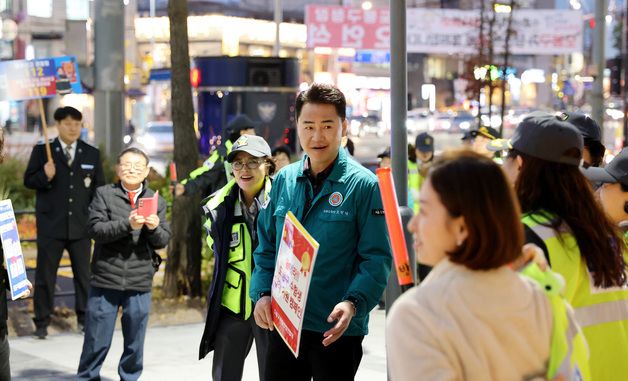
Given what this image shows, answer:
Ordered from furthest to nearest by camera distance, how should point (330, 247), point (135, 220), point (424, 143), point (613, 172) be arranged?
point (424, 143) < point (135, 220) < point (330, 247) < point (613, 172)

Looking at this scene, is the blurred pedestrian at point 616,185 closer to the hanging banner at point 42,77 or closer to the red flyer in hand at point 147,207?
the red flyer in hand at point 147,207

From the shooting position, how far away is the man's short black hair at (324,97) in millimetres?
5363

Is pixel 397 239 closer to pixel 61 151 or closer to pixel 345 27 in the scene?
pixel 61 151

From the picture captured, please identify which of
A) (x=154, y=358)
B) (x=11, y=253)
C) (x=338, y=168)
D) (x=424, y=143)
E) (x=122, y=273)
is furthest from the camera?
(x=424, y=143)

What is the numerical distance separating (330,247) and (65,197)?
5.84 metres

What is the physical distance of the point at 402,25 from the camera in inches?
292

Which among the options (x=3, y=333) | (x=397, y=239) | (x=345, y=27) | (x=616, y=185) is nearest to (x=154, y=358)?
(x=3, y=333)

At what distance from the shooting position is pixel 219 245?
6.61 m

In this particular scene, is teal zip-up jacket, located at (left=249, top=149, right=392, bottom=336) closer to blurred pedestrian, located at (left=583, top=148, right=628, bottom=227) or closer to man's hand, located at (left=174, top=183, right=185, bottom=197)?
blurred pedestrian, located at (left=583, top=148, right=628, bottom=227)

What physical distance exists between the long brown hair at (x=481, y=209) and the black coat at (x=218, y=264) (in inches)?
147

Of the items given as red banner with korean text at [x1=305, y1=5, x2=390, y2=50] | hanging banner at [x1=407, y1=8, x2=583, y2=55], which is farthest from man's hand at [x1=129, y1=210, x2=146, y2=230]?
red banner with korean text at [x1=305, y1=5, x2=390, y2=50]

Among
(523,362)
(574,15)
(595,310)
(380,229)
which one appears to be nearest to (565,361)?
A: (523,362)

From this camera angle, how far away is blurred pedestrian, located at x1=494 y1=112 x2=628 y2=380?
3746 millimetres

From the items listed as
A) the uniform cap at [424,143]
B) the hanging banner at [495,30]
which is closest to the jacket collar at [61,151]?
the uniform cap at [424,143]
